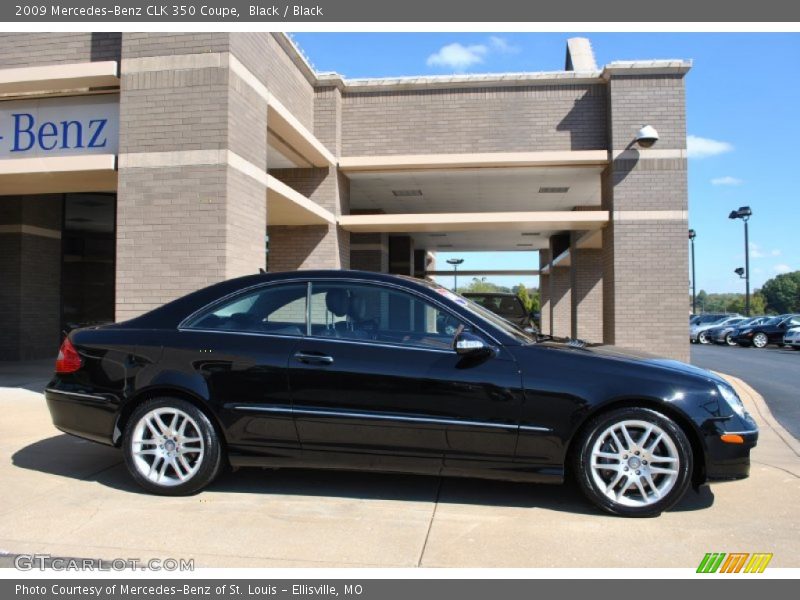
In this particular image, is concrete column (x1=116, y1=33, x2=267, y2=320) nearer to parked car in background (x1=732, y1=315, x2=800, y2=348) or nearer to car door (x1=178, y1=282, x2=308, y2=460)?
car door (x1=178, y1=282, x2=308, y2=460)

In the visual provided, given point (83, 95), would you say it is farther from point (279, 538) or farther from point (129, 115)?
point (279, 538)

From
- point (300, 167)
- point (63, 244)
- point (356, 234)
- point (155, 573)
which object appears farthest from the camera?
point (356, 234)

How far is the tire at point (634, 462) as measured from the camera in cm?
379

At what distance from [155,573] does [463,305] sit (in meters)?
2.44

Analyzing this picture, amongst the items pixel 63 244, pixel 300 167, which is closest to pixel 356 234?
pixel 300 167

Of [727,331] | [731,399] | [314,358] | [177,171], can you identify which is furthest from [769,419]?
[727,331]

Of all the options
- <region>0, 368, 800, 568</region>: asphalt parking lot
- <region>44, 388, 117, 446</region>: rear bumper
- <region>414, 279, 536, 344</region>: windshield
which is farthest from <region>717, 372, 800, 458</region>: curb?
<region>44, 388, 117, 446</region>: rear bumper

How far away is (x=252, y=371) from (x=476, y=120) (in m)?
8.37

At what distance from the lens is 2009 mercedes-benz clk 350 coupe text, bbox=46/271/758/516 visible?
151 inches

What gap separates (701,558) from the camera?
3275 mm

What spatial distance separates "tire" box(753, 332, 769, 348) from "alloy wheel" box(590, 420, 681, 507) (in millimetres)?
25128

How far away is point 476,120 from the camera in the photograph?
11.2 meters

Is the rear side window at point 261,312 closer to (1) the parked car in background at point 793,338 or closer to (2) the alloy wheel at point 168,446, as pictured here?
(2) the alloy wheel at point 168,446
